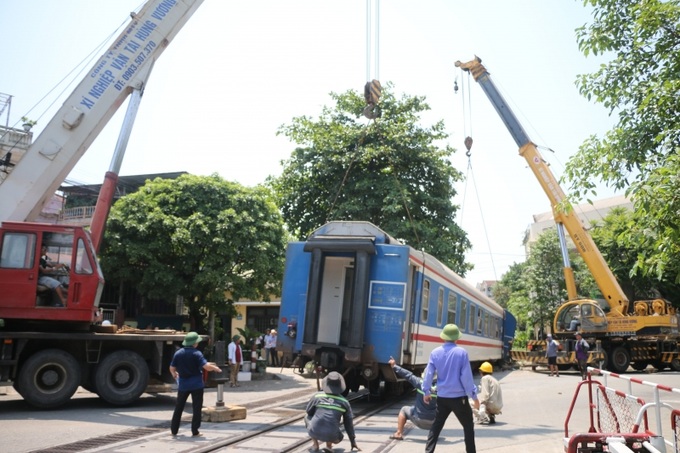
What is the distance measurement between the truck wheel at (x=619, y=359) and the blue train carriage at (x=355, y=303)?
47.2ft

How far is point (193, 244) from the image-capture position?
21000 mm

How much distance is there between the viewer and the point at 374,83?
16.1 m

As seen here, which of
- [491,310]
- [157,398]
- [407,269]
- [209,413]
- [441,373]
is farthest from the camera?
[491,310]

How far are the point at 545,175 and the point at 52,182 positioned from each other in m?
18.2

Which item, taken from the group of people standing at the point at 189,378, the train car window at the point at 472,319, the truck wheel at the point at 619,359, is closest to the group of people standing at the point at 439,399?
the group of people standing at the point at 189,378

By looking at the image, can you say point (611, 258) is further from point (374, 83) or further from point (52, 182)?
point (52, 182)

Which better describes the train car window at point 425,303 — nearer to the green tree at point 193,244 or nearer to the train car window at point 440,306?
the train car window at point 440,306

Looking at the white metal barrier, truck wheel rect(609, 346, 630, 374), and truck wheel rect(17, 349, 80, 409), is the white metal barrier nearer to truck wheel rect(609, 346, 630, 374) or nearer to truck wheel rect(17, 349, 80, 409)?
truck wheel rect(17, 349, 80, 409)

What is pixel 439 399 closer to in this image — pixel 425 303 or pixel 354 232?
pixel 354 232

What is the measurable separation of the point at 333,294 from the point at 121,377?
4533 mm

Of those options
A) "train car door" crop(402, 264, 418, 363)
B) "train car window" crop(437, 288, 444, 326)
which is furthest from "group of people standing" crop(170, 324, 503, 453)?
"train car window" crop(437, 288, 444, 326)

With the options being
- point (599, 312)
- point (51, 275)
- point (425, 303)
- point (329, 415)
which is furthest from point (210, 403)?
point (599, 312)

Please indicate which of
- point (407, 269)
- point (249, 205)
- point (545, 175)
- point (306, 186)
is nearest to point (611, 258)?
point (545, 175)

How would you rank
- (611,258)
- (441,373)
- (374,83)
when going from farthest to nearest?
(611,258) → (374,83) → (441,373)
